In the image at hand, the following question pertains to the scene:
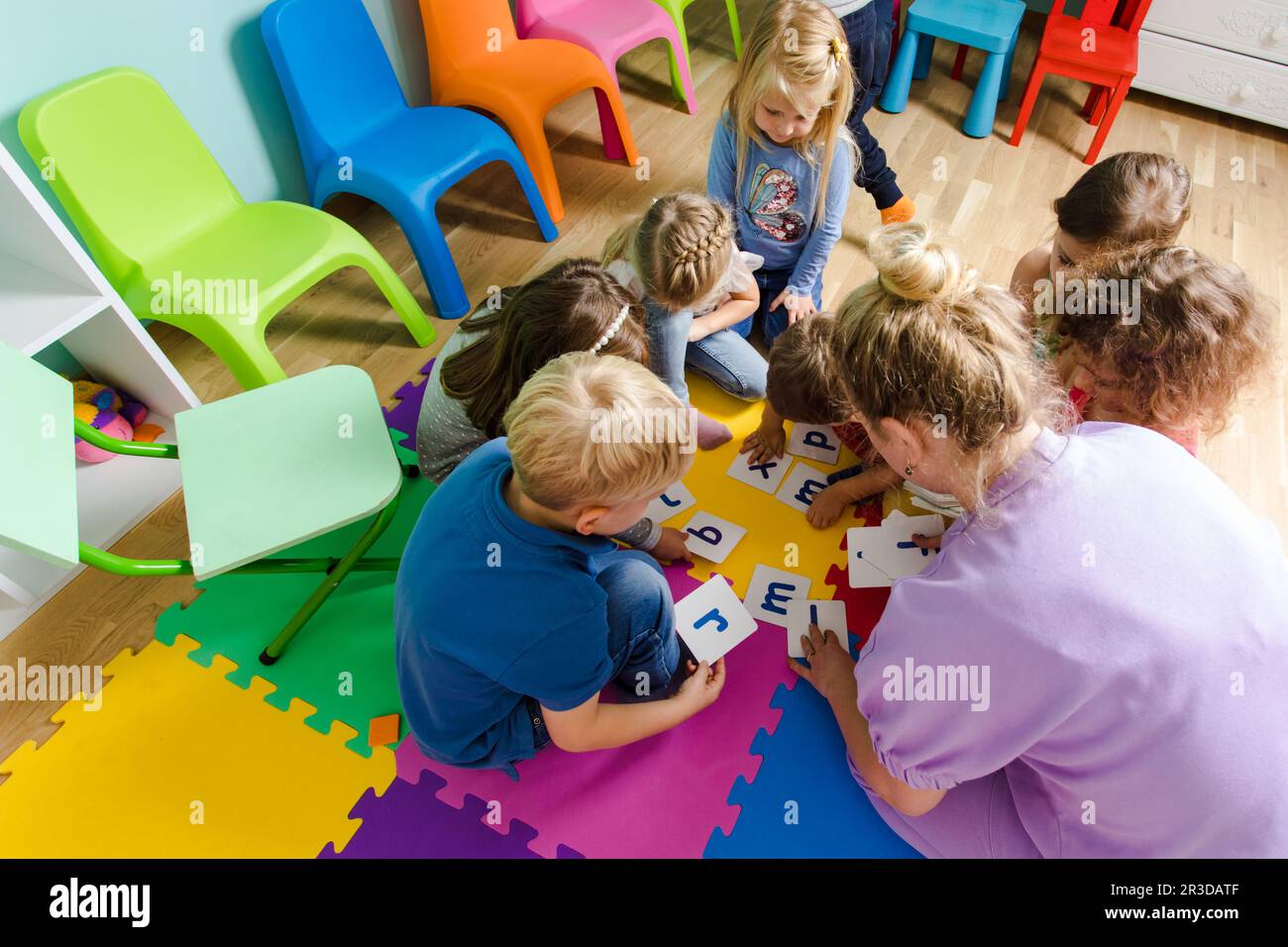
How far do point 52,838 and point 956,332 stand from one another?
83.3 inches

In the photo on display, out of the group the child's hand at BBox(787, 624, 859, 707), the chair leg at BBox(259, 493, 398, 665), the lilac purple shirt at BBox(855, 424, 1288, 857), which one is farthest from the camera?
the chair leg at BBox(259, 493, 398, 665)

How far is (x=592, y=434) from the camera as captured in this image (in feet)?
3.94

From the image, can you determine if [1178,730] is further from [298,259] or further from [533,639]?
[298,259]

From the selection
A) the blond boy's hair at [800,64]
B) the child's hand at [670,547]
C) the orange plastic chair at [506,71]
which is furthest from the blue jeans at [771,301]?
the orange plastic chair at [506,71]

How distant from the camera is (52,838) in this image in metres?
1.77

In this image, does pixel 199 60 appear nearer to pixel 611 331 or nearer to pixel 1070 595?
pixel 611 331

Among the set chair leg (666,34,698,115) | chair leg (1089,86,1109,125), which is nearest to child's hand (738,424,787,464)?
chair leg (666,34,698,115)

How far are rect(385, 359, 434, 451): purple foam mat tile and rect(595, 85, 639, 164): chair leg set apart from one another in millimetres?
1328

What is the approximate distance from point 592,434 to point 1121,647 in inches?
32.8

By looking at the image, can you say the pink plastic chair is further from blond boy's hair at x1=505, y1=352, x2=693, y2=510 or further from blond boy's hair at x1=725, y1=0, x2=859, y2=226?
blond boy's hair at x1=505, y1=352, x2=693, y2=510

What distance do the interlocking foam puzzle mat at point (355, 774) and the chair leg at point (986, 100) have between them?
236cm

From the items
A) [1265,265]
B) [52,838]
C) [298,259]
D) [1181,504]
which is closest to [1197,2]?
[1265,265]

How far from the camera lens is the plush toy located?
2.27m

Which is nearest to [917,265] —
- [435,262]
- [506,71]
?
[435,262]
